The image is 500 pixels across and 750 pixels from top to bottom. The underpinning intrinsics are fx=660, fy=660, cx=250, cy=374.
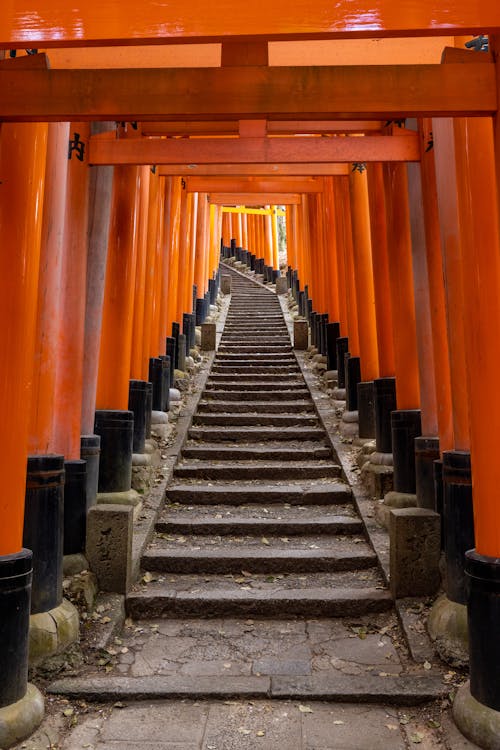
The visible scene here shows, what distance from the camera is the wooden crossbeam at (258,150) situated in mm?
5000

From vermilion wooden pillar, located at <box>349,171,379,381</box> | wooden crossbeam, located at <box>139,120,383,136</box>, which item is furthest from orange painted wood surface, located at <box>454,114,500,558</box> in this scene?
vermilion wooden pillar, located at <box>349,171,379,381</box>

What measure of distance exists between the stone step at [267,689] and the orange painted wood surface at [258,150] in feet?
11.9

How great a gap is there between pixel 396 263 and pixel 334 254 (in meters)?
5.16

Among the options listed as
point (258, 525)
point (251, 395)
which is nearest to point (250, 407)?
point (251, 395)

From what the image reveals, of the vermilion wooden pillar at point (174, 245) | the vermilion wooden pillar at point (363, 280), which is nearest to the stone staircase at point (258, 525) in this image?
the vermilion wooden pillar at point (363, 280)

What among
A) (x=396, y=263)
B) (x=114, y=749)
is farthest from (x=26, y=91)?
(x=396, y=263)

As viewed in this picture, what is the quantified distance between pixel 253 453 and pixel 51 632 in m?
3.50

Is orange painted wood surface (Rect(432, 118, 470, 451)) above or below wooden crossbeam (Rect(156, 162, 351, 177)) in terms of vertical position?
below

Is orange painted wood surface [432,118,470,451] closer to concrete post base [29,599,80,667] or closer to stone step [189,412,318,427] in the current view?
concrete post base [29,599,80,667]

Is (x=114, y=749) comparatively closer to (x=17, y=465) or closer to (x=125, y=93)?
(x=17, y=465)

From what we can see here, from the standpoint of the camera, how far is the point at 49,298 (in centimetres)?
398

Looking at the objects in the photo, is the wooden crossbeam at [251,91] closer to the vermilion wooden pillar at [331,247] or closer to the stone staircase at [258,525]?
the stone staircase at [258,525]

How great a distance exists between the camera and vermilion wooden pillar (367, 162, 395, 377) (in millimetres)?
6566

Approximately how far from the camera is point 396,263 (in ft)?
18.7
